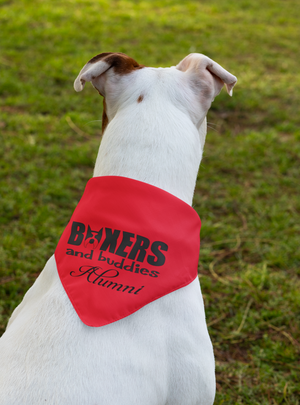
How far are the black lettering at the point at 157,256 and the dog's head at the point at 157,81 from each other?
2.15ft

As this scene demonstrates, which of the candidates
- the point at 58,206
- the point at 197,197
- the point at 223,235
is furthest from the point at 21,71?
the point at 223,235

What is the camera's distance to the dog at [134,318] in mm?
1354

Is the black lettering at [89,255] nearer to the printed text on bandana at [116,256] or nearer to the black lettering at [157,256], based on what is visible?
the printed text on bandana at [116,256]

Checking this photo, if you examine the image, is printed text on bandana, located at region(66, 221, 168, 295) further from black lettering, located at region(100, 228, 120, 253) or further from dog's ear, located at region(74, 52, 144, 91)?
dog's ear, located at region(74, 52, 144, 91)

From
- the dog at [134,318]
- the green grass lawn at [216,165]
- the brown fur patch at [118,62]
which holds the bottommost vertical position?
the green grass lawn at [216,165]

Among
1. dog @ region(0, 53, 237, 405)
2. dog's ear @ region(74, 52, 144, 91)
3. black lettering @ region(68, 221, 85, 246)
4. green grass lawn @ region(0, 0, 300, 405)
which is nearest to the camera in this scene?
dog @ region(0, 53, 237, 405)

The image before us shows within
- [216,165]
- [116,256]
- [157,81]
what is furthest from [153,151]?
[216,165]

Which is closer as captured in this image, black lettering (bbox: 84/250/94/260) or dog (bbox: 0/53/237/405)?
dog (bbox: 0/53/237/405)

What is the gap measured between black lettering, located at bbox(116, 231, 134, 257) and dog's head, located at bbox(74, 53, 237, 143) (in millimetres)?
641

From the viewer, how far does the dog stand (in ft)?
4.44

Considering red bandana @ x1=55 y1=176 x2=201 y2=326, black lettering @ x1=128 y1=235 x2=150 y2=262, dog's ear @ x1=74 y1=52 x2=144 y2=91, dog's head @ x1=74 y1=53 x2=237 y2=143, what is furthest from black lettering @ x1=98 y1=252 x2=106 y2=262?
dog's ear @ x1=74 y1=52 x2=144 y2=91

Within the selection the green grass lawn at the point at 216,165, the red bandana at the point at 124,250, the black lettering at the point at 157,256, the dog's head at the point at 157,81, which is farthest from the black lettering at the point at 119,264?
the green grass lawn at the point at 216,165

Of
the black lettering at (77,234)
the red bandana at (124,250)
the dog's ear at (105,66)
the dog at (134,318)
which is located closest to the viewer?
the dog at (134,318)

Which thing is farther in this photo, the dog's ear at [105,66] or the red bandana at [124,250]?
the dog's ear at [105,66]
